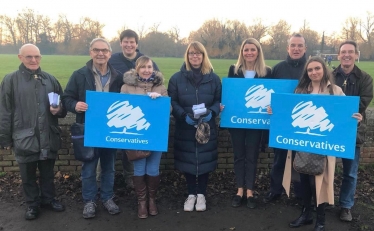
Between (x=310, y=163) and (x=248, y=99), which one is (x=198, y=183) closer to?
(x=248, y=99)

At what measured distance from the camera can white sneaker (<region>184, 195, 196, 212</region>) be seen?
4410 mm

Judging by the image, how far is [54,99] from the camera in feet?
13.0

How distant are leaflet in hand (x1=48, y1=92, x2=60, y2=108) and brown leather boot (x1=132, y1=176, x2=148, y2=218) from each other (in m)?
1.33

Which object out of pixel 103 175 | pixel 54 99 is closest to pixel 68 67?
pixel 103 175

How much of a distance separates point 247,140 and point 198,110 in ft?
2.95

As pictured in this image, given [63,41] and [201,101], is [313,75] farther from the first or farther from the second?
[63,41]

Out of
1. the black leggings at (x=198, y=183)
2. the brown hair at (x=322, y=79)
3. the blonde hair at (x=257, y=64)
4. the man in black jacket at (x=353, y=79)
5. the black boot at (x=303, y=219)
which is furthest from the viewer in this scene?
the black leggings at (x=198, y=183)

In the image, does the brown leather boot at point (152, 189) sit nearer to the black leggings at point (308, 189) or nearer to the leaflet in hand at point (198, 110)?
the leaflet in hand at point (198, 110)

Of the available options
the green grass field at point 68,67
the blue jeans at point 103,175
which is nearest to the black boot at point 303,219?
the blue jeans at point 103,175

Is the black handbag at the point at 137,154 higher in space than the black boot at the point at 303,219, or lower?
higher

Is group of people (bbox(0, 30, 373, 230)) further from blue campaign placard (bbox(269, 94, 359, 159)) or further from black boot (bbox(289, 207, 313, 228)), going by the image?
blue campaign placard (bbox(269, 94, 359, 159))

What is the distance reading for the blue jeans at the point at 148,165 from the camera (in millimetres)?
4203

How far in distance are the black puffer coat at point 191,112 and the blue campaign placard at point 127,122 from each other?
29 centimetres

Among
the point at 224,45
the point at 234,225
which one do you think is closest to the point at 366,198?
the point at 234,225
